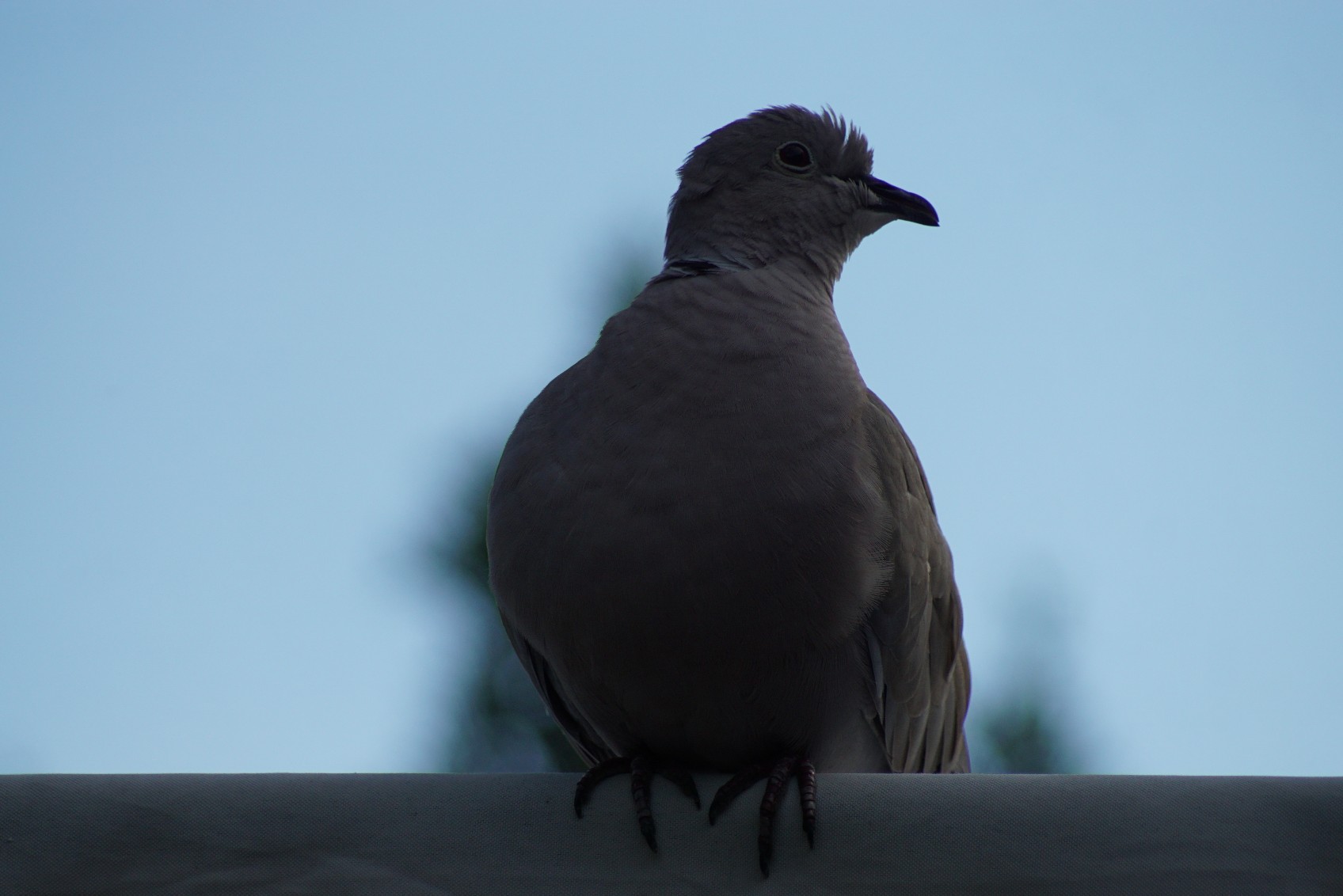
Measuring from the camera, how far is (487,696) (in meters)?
4.92

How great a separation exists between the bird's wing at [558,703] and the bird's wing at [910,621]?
576 millimetres

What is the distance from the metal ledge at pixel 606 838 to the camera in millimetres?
1429

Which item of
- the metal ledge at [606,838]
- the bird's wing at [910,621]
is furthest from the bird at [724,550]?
the metal ledge at [606,838]

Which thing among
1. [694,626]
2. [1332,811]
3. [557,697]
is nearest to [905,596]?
[694,626]

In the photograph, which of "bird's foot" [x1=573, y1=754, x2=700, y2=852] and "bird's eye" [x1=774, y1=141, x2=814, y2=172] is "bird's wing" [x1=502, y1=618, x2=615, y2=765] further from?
"bird's eye" [x1=774, y1=141, x2=814, y2=172]

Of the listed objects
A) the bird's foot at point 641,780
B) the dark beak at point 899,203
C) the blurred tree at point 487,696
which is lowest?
the blurred tree at point 487,696

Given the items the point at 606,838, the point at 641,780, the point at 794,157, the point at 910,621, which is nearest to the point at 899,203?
the point at 794,157

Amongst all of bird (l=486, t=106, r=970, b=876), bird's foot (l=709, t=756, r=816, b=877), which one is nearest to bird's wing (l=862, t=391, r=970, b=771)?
bird (l=486, t=106, r=970, b=876)

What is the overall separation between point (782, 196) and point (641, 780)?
1609 millimetres

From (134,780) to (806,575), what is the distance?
1.07 metres

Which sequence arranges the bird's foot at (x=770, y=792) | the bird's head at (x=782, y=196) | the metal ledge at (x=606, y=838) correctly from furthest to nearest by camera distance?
the bird's head at (x=782, y=196), the bird's foot at (x=770, y=792), the metal ledge at (x=606, y=838)

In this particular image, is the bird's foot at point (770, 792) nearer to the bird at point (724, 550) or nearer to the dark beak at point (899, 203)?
the bird at point (724, 550)

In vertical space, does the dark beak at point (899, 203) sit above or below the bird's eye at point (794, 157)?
below

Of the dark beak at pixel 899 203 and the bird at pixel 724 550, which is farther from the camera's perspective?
the dark beak at pixel 899 203
